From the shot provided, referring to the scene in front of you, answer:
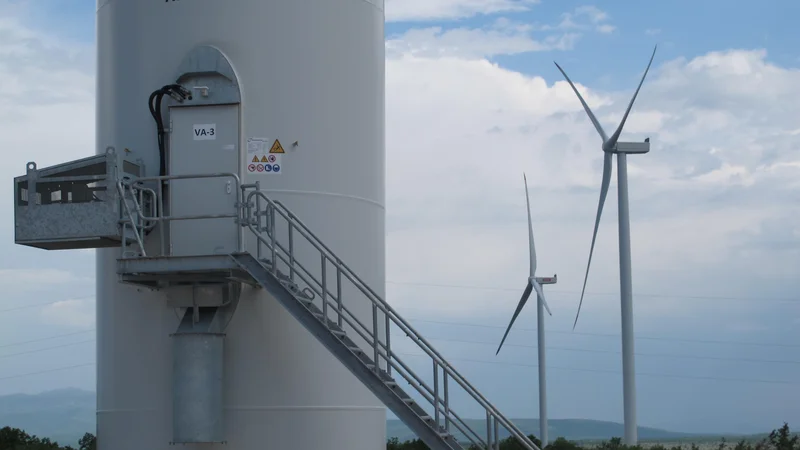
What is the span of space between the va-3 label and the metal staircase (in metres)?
0.81

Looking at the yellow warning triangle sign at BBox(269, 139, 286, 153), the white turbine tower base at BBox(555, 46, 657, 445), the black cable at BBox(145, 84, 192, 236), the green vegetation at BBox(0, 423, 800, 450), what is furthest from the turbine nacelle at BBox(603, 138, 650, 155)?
the black cable at BBox(145, 84, 192, 236)

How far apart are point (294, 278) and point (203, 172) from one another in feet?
6.60

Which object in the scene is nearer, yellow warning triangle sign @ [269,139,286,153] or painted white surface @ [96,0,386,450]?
painted white surface @ [96,0,386,450]

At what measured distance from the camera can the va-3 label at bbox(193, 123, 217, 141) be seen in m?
16.1

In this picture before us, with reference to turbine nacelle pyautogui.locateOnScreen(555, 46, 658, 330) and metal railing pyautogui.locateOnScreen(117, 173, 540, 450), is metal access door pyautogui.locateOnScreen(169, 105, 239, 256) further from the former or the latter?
turbine nacelle pyautogui.locateOnScreen(555, 46, 658, 330)

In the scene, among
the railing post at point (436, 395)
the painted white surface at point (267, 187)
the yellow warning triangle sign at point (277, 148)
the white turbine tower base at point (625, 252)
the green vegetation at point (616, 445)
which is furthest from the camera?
the white turbine tower base at point (625, 252)

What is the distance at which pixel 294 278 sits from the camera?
16266 millimetres

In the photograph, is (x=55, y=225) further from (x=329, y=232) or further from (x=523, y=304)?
(x=523, y=304)

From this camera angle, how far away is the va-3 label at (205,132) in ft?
52.9

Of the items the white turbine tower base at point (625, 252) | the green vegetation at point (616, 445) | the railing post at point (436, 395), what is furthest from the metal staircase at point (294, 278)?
the white turbine tower base at point (625, 252)

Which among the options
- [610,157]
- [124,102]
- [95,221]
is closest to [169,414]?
[95,221]

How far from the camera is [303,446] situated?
1597cm

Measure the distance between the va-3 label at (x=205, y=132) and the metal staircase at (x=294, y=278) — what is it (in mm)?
806

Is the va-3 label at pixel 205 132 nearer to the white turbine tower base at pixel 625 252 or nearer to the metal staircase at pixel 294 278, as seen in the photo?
the metal staircase at pixel 294 278
